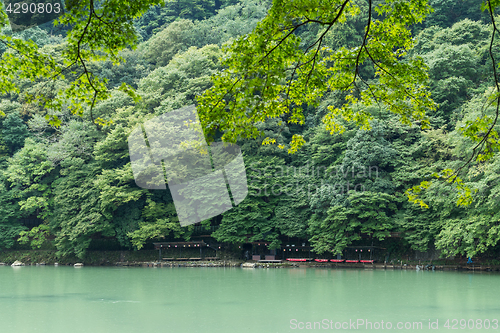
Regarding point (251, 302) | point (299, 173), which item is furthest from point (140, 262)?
point (251, 302)

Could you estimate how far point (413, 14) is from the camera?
4930 millimetres

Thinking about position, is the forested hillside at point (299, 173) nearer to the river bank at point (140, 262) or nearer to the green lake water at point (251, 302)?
the river bank at point (140, 262)

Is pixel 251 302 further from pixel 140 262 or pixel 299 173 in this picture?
pixel 140 262

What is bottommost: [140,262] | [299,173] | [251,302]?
[140,262]

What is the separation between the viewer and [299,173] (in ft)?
66.0

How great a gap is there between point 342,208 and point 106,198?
10164 mm

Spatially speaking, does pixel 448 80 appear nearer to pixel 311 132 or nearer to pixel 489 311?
pixel 311 132

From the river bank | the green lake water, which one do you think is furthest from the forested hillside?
the green lake water

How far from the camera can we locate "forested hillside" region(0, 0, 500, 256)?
656 inches

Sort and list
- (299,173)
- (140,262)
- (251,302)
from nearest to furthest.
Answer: (251,302), (299,173), (140,262)

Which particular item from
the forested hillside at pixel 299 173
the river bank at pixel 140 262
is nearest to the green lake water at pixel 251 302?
the river bank at pixel 140 262

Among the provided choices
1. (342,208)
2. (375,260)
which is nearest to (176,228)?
(342,208)

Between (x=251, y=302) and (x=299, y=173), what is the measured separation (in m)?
10.5

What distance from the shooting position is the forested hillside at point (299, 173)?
54.6 ft
